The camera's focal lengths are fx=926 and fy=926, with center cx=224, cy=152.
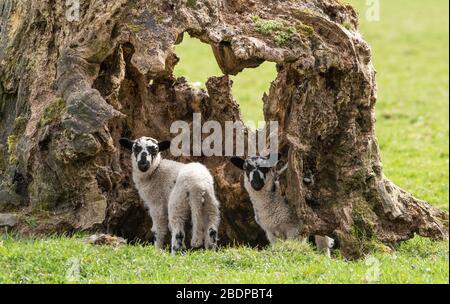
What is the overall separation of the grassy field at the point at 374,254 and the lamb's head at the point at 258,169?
128 centimetres

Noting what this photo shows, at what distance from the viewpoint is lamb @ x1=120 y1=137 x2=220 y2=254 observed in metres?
12.2

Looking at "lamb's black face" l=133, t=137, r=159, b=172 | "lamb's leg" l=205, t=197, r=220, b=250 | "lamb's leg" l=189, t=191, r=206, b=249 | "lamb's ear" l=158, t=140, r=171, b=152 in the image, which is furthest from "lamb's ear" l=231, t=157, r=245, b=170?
"lamb's black face" l=133, t=137, r=159, b=172

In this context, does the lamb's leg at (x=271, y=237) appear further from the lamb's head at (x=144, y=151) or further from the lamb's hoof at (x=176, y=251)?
the lamb's head at (x=144, y=151)

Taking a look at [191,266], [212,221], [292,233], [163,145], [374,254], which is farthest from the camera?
[163,145]

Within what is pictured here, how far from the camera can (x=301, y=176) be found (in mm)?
12250

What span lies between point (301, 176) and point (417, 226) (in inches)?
83.3

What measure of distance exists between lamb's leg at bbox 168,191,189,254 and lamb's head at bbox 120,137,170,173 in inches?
22.6

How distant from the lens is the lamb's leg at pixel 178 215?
12.2 meters

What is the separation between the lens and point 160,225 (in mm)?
12773

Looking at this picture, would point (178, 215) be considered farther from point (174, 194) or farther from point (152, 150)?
point (152, 150)

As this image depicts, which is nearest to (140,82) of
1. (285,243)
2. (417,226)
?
(285,243)

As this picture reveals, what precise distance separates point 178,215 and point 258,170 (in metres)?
1.23

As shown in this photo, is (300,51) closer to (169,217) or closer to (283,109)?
(283,109)

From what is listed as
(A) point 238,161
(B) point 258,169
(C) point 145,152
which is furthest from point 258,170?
(C) point 145,152
